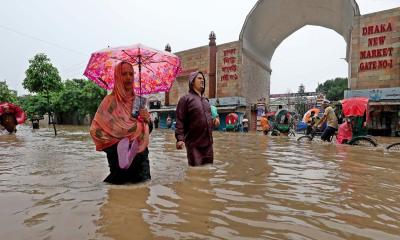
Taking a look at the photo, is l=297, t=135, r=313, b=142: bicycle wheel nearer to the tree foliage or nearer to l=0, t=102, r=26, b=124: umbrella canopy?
l=0, t=102, r=26, b=124: umbrella canopy

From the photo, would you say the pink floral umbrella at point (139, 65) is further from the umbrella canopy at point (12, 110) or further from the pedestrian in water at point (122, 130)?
the umbrella canopy at point (12, 110)

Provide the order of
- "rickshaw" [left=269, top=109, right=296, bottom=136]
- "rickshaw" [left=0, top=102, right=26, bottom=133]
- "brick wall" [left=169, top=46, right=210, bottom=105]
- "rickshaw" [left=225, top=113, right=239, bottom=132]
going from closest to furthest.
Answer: "rickshaw" [left=269, top=109, right=296, bottom=136] → "rickshaw" [left=0, top=102, right=26, bottom=133] → "rickshaw" [left=225, top=113, right=239, bottom=132] → "brick wall" [left=169, top=46, right=210, bottom=105]

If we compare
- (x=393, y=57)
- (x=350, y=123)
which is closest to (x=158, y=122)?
(x=393, y=57)

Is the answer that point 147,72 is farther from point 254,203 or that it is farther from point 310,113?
point 310,113

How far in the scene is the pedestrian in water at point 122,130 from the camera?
11.1 feet

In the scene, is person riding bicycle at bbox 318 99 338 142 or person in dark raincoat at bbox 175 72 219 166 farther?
person riding bicycle at bbox 318 99 338 142

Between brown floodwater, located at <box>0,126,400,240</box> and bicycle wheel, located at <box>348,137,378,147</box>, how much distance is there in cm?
336

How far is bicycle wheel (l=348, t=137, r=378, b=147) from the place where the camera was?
304 inches

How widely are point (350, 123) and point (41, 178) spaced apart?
7218 mm

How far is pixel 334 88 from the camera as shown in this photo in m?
43.9

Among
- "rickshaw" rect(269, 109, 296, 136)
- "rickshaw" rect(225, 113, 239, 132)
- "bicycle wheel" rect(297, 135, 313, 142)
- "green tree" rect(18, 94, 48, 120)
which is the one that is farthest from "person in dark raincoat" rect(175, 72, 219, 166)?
"green tree" rect(18, 94, 48, 120)

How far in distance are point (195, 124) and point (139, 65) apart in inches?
45.1

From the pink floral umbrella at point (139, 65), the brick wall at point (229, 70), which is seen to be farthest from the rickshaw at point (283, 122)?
the brick wall at point (229, 70)

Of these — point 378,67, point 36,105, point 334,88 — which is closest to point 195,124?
point 378,67
